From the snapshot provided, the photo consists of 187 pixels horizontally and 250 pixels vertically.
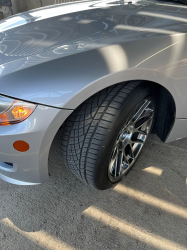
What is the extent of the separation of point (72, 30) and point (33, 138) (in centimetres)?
72

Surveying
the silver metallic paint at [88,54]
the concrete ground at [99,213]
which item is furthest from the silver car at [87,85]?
the concrete ground at [99,213]

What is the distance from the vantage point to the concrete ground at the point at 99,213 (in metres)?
1.29

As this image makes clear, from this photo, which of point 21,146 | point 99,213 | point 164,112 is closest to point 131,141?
point 164,112

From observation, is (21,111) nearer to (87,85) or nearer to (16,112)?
(16,112)

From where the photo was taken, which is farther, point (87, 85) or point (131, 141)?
point (131, 141)

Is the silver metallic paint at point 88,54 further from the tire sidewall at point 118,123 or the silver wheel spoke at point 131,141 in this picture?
the silver wheel spoke at point 131,141

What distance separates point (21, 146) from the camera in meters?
1.04

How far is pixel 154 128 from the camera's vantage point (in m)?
1.77

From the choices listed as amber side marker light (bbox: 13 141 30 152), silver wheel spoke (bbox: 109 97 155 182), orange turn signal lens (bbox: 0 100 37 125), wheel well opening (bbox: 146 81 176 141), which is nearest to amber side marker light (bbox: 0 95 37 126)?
orange turn signal lens (bbox: 0 100 37 125)

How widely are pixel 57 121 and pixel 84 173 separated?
0.45 meters

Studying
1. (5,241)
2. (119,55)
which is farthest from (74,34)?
(5,241)

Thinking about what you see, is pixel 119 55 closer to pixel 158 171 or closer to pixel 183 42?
pixel 183 42

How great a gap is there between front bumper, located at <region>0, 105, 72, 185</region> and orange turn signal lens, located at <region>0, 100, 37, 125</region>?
0.02m

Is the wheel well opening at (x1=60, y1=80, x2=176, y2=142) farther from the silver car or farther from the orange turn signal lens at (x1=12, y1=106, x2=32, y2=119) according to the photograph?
the orange turn signal lens at (x1=12, y1=106, x2=32, y2=119)
